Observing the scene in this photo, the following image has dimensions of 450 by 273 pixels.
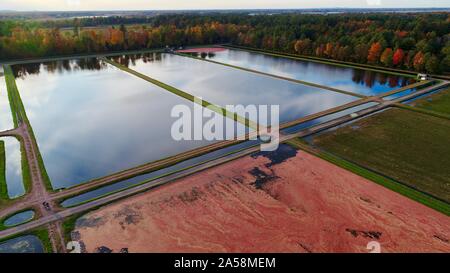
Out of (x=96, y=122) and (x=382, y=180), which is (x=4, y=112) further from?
(x=382, y=180)

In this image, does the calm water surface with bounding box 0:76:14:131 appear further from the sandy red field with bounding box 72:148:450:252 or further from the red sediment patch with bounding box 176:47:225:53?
the red sediment patch with bounding box 176:47:225:53

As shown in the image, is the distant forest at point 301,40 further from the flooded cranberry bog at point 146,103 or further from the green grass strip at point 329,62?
the flooded cranberry bog at point 146,103

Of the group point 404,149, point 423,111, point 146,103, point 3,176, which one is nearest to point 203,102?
point 146,103

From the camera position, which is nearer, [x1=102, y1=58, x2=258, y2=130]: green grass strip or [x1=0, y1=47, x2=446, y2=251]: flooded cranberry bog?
[x1=0, y1=47, x2=446, y2=251]: flooded cranberry bog

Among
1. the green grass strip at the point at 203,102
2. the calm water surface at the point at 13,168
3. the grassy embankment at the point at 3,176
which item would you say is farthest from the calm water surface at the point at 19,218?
the green grass strip at the point at 203,102

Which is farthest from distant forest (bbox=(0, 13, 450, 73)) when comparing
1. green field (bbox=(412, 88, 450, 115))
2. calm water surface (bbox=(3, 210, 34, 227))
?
calm water surface (bbox=(3, 210, 34, 227))

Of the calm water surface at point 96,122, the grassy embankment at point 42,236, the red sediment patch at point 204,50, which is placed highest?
the red sediment patch at point 204,50

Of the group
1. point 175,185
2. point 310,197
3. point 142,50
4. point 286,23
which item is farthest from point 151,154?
point 286,23
